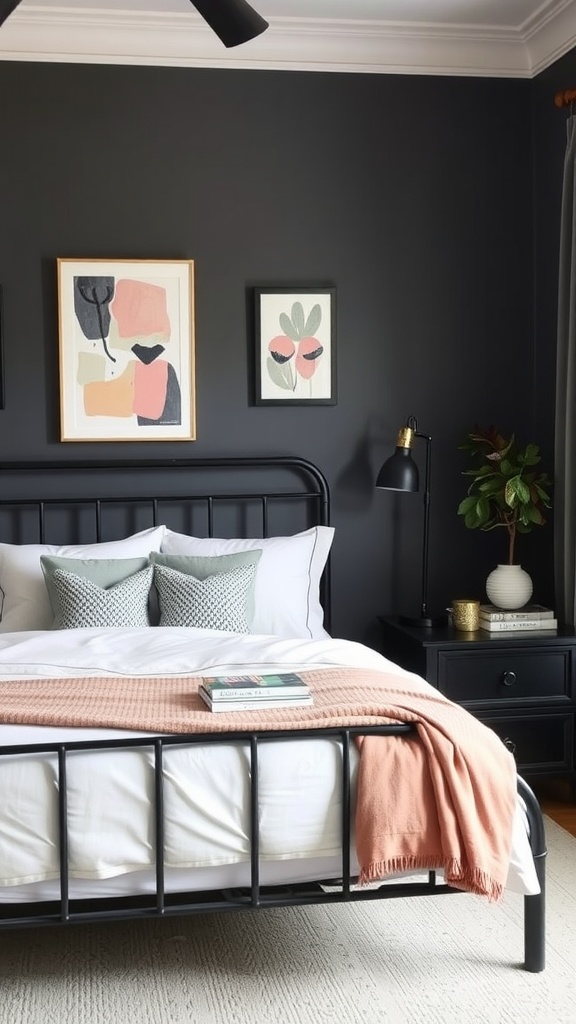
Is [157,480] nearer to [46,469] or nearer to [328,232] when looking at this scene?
[46,469]

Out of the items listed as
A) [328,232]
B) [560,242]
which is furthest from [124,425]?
[560,242]

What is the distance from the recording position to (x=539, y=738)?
13.1ft

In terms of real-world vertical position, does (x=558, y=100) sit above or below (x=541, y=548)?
above

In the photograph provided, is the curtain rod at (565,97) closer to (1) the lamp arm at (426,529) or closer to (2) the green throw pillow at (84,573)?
(1) the lamp arm at (426,529)

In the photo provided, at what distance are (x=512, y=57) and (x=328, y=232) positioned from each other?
104cm

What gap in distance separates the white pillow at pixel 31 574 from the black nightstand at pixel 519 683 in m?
1.12

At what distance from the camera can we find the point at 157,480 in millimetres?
4324

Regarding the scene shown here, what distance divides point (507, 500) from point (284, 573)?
88 centimetres

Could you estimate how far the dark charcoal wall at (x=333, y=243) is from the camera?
4.22 m

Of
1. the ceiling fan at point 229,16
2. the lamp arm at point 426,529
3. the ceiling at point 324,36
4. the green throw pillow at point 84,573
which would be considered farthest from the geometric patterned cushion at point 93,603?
the ceiling at point 324,36

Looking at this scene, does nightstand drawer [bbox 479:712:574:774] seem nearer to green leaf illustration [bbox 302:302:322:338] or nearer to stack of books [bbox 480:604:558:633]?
stack of books [bbox 480:604:558:633]

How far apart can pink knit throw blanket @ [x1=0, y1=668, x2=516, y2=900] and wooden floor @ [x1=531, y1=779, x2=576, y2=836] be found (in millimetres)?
1280

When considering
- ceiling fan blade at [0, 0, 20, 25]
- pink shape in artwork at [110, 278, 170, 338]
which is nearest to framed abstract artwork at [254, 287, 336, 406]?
pink shape in artwork at [110, 278, 170, 338]

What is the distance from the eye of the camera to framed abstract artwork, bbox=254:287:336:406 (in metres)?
4.34
